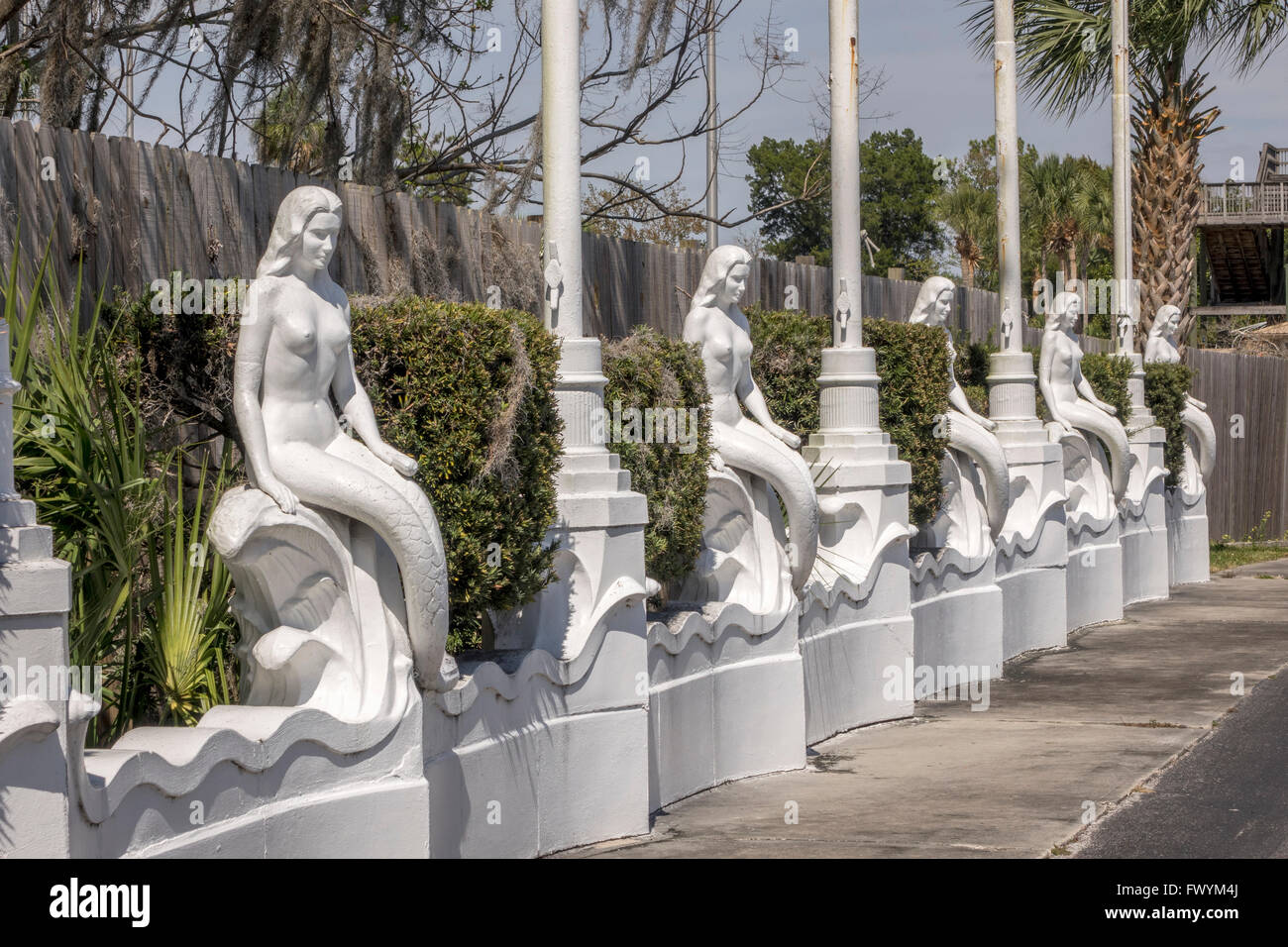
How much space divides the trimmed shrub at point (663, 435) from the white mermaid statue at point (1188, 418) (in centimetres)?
1160

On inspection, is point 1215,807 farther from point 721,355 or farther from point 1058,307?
point 1058,307

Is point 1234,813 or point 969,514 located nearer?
point 1234,813

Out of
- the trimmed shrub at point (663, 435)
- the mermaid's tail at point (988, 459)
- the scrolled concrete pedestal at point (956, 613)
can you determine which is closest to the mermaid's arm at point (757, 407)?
the trimmed shrub at point (663, 435)

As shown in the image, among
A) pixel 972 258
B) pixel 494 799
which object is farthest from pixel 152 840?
pixel 972 258

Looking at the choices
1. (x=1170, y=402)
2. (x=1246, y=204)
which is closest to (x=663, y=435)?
(x=1170, y=402)

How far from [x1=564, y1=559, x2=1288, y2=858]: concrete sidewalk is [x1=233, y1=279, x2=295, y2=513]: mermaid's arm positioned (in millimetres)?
2351

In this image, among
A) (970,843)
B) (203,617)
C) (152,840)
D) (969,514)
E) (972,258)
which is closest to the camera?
(152,840)

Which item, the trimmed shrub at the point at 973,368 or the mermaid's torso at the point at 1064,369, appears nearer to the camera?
the trimmed shrub at the point at 973,368

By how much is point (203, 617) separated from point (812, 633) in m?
4.44

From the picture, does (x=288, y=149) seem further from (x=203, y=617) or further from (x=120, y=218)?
(x=203, y=617)

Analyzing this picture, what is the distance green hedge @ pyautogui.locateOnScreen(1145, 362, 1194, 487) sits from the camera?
17797 millimetres

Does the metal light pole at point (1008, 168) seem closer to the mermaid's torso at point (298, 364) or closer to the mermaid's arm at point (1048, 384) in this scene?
the mermaid's arm at point (1048, 384)

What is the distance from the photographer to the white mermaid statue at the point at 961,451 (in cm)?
1196
